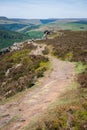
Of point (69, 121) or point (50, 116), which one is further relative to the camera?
point (50, 116)

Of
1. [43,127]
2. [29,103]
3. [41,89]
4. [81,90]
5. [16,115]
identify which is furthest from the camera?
[41,89]

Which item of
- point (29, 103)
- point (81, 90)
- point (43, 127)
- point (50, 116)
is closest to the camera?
point (43, 127)

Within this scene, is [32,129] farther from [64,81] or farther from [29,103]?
[64,81]

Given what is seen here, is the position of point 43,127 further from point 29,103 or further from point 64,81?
point 64,81

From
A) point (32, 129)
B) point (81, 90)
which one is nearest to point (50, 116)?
point (32, 129)

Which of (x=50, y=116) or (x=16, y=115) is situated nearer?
(x=50, y=116)

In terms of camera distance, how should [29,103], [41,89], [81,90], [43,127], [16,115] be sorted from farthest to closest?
1. [41,89]
2. [81,90]
3. [29,103]
4. [16,115]
5. [43,127]

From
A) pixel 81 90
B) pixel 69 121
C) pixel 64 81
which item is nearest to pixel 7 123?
pixel 69 121

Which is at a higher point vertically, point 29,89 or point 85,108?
point 85,108

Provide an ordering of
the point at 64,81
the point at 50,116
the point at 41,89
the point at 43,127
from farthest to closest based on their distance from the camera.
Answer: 1. the point at 64,81
2. the point at 41,89
3. the point at 50,116
4. the point at 43,127
